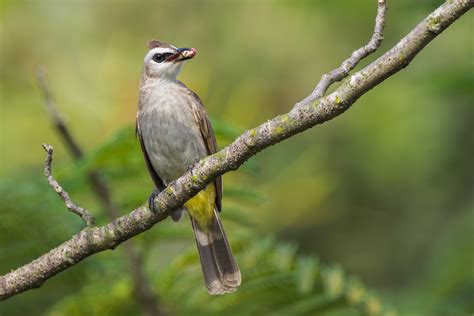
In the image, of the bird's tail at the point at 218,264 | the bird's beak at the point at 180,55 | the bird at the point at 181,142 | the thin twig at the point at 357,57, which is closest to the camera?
the thin twig at the point at 357,57

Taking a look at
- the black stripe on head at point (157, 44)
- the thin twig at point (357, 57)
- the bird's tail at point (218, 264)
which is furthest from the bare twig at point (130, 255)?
the thin twig at point (357, 57)

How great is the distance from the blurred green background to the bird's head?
22.6 inches

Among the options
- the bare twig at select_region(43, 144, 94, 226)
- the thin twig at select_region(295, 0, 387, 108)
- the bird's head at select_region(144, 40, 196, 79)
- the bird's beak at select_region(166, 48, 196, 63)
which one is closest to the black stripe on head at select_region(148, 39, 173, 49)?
the bird's head at select_region(144, 40, 196, 79)

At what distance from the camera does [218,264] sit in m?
5.25

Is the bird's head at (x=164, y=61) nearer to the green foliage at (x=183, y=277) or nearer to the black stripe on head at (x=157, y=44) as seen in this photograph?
the black stripe on head at (x=157, y=44)

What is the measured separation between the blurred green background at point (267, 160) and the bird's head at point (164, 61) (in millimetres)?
574

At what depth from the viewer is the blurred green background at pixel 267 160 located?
524 cm

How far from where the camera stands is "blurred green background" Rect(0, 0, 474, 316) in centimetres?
524

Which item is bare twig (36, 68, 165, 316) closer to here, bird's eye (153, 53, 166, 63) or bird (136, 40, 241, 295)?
bird (136, 40, 241, 295)

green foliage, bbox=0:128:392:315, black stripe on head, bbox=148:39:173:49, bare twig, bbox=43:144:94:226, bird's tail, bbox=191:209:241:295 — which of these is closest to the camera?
bare twig, bbox=43:144:94:226

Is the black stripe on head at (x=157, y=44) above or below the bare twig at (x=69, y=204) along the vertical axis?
above

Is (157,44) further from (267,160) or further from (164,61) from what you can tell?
(267,160)

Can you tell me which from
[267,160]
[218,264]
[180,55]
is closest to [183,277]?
[218,264]

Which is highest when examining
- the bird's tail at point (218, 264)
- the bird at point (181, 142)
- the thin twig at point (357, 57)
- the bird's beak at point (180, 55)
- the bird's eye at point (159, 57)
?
the bird's eye at point (159, 57)
